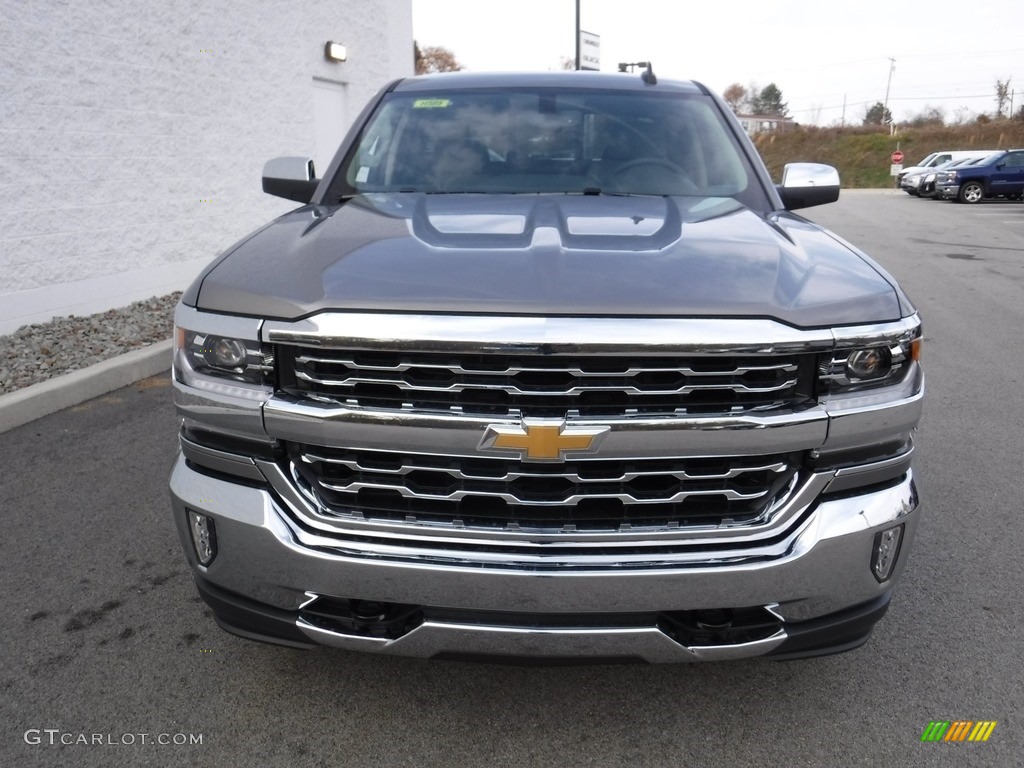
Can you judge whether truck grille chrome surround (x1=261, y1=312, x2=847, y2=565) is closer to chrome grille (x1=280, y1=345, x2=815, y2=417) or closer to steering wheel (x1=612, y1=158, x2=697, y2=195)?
chrome grille (x1=280, y1=345, x2=815, y2=417)

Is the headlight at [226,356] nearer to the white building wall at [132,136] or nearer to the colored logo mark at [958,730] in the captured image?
the colored logo mark at [958,730]

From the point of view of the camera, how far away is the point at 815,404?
2020mm

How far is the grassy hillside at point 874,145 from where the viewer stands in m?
50.6

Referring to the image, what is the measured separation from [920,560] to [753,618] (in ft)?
5.15

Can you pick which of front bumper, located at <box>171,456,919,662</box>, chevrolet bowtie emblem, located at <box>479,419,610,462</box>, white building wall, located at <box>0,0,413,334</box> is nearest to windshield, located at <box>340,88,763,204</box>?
chevrolet bowtie emblem, located at <box>479,419,610,462</box>

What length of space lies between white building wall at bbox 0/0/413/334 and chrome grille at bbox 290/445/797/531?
5447 millimetres

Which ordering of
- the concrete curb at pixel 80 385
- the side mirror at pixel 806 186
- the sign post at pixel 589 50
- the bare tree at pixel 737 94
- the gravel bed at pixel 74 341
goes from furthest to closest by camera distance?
the bare tree at pixel 737 94 < the sign post at pixel 589 50 < the gravel bed at pixel 74 341 < the concrete curb at pixel 80 385 < the side mirror at pixel 806 186

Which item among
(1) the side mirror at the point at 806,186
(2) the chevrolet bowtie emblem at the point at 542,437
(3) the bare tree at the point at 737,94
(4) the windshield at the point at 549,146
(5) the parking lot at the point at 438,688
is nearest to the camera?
(2) the chevrolet bowtie emblem at the point at 542,437

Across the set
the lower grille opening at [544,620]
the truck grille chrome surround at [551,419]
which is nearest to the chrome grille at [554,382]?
the truck grille chrome surround at [551,419]

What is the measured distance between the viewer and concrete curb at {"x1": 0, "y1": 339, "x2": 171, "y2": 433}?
4895 mm

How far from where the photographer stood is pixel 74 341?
6.23m

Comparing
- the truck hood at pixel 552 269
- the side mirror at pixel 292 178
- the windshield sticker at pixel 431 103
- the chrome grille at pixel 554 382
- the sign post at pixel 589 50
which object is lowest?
the chrome grille at pixel 554 382

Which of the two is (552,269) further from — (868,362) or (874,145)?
(874,145)

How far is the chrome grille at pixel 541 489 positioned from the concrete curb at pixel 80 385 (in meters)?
3.65
